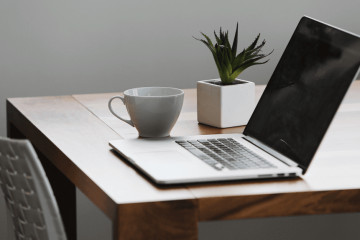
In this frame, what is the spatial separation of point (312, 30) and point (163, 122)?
1.08 feet

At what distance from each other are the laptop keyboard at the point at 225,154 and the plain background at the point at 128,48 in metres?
1.25

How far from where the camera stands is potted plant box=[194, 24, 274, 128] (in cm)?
102

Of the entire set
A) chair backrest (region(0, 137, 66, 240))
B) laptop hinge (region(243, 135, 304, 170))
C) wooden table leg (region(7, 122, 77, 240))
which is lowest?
wooden table leg (region(7, 122, 77, 240))

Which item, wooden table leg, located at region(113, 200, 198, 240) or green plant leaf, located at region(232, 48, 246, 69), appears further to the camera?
green plant leaf, located at region(232, 48, 246, 69)

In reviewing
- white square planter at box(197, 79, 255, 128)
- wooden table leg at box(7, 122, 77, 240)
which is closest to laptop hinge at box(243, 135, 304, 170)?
white square planter at box(197, 79, 255, 128)

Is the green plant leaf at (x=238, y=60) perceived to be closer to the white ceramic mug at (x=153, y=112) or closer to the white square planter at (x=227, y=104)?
the white square planter at (x=227, y=104)

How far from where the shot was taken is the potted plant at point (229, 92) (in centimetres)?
102

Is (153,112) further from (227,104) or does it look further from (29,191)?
(29,191)

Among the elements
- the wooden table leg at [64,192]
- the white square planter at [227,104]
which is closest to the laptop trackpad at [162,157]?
the white square planter at [227,104]

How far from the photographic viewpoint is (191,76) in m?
2.37

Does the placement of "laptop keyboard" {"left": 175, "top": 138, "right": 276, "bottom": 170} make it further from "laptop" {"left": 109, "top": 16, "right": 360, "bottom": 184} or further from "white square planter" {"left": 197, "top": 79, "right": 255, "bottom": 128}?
"white square planter" {"left": 197, "top": 79, "right": 255, "bottom": 128}

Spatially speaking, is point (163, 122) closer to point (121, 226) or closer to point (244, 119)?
point (244, 119)

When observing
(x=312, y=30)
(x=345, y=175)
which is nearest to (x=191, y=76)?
(x=312, y=30)

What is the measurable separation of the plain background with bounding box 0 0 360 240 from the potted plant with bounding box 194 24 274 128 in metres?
1.10
